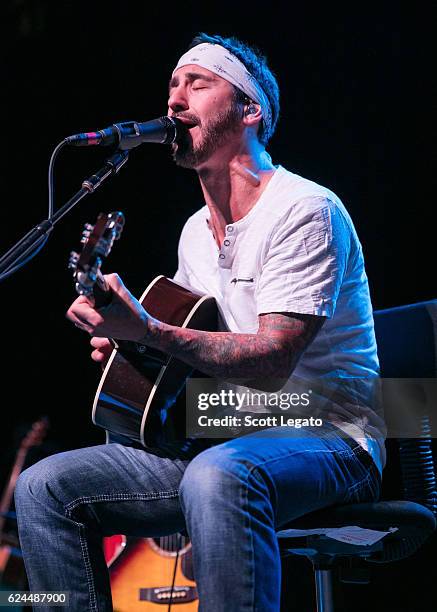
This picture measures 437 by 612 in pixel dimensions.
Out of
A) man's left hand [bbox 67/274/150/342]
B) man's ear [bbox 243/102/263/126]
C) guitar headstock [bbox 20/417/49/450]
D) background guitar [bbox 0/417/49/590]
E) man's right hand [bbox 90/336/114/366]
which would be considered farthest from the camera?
guitar headstock [bbox 20/417/49/450]

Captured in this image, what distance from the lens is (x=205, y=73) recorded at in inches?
101

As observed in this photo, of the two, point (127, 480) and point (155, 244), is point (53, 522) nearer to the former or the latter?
point (127, 480)

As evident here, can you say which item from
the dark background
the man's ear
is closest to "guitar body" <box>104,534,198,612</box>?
the dark background

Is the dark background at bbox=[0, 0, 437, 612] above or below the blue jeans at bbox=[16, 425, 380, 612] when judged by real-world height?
above

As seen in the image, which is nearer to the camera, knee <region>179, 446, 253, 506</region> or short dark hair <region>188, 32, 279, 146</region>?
knee <region>179, 446, 253, 506</region>

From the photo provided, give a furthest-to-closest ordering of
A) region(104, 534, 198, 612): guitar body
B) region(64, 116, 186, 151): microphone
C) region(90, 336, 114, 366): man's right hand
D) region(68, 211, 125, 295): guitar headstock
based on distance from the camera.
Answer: region(104, 534, 198, 612): guitar body
region(90, 336, 114, 366): man's right hand
region(64, 116, 186, 151): microphone
region(68, 211, 125, 295): guitar headstock

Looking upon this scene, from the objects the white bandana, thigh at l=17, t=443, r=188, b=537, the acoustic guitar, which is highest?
the white bandana

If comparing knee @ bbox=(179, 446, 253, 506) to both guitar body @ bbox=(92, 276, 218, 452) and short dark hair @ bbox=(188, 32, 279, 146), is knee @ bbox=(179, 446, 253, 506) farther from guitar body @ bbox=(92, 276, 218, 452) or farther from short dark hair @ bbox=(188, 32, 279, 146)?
short dark hair @ bbox=(188, 32, 279, 146)

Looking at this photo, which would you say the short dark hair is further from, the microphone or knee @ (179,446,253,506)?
knee @ (179,446,253,506)

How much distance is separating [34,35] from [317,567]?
3428 mm

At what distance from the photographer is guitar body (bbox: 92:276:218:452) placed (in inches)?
82.0

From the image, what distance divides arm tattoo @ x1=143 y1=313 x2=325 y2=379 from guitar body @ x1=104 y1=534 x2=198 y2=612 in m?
1.45

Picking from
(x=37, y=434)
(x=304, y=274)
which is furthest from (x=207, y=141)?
(x=37, y=434)

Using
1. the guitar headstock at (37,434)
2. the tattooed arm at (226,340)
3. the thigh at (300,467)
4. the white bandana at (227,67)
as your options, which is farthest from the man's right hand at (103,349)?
the guitar headstock at (37,434)
